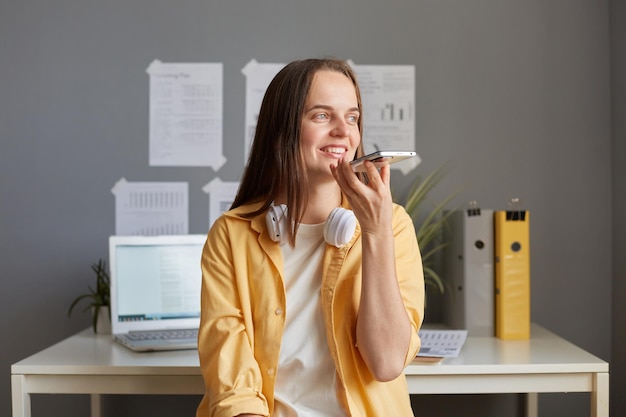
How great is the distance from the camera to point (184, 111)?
252 cm

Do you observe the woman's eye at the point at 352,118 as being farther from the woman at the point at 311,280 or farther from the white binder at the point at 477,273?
the white binder at the point at 477,273

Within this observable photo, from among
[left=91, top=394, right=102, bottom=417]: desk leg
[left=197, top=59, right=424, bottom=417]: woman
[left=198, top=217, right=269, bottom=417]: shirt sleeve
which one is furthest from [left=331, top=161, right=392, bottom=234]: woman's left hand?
[left=91, top=394, right=102, bottom=417]: desk leg

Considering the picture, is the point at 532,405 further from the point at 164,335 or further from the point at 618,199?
the point at 164,335

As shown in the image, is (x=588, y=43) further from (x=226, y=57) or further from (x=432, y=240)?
(x=226, y=57)

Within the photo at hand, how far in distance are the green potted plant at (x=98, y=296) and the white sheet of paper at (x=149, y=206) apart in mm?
143

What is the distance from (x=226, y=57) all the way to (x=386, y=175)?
131 centimetres

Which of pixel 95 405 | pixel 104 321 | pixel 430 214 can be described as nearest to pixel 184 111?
pixel 104 321

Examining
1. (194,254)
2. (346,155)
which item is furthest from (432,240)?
(346,155)

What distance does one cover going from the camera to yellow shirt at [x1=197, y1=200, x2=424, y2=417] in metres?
1.41

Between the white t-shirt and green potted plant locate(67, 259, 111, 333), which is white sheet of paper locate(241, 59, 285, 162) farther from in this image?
the white t-shirt

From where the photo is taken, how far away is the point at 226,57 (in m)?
2.52

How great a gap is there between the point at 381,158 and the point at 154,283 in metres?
1.20

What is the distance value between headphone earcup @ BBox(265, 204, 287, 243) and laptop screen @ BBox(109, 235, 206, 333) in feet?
2.88

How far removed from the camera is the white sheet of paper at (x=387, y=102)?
8.27 feet
